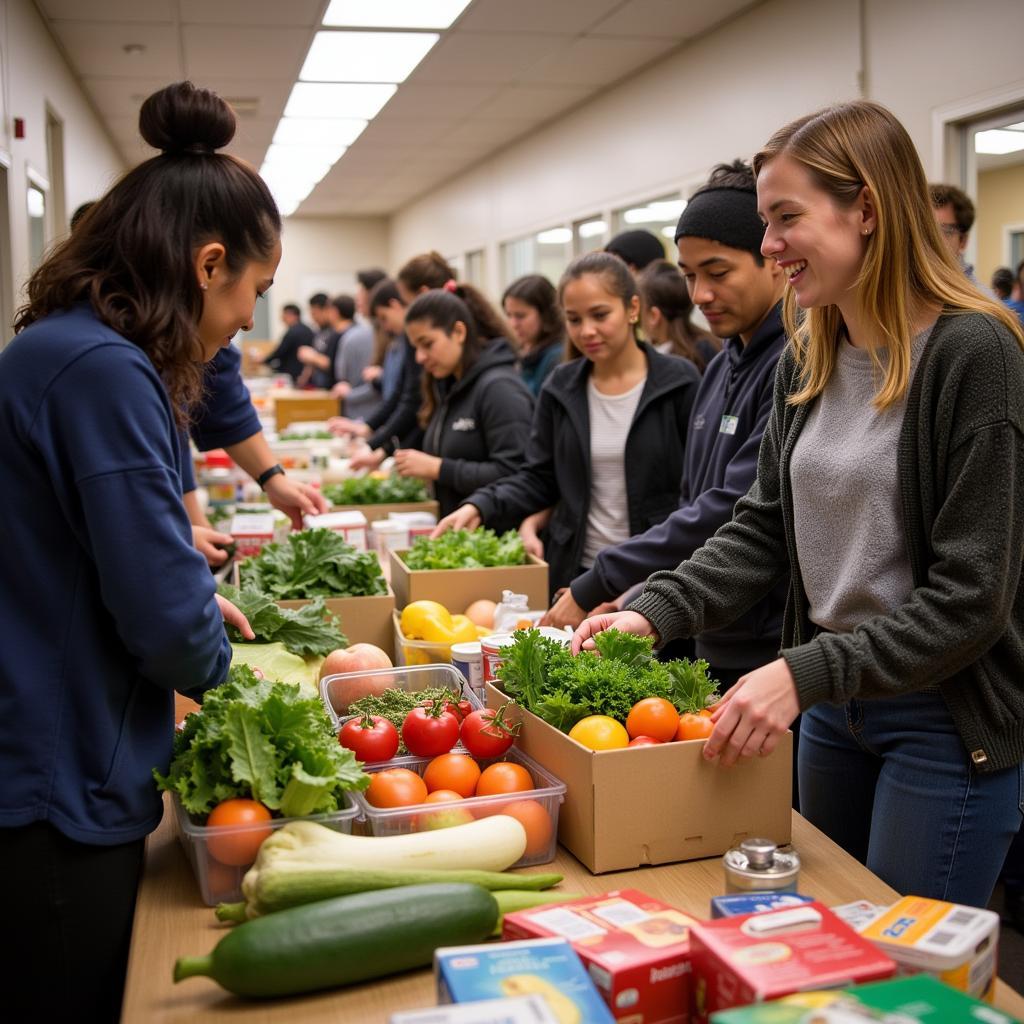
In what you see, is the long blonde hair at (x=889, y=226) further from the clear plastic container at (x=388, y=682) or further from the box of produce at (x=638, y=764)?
the clear plastic container at (x=388, y=682)

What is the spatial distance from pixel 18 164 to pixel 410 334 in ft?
7.70

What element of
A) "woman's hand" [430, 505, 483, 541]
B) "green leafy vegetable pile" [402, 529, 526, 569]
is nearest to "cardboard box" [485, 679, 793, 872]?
"green leafy vegetable pile" [402, 529, 526, 569]

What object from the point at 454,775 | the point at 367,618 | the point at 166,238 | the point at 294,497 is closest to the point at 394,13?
the point at 294,497

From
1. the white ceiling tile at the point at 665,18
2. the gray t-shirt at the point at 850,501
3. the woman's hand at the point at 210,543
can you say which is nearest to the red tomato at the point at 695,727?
the gray t-shirt at the point at 850,501

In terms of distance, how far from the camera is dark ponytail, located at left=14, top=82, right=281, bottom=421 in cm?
142

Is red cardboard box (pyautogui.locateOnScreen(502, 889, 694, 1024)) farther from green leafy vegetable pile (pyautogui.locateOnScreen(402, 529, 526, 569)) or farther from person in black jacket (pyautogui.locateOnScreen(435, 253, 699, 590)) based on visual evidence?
person in black jacket (pyautogui.locateOnScreen(435, 253, 699, 590))

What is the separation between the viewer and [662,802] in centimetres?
152

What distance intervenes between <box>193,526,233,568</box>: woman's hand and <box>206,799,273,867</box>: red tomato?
1.45 metres

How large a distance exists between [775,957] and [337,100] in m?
8.35

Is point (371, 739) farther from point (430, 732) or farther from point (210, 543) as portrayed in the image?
point (210, 543)

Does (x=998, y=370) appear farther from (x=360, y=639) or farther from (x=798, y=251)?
(x=360, y=639)

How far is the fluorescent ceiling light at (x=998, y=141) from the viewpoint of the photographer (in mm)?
4660

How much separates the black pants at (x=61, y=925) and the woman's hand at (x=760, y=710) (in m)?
0.80

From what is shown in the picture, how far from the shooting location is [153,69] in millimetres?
7414
